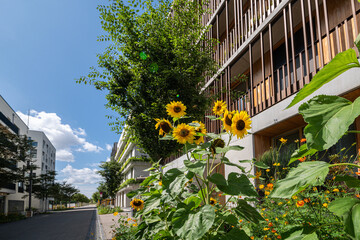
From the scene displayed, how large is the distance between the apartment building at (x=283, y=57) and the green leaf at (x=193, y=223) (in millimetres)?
4815

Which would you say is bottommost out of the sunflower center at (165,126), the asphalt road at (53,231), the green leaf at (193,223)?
the asphalt road at (53,231)

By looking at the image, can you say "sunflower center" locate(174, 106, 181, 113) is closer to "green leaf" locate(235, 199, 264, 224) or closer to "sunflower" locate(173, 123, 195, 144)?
"sunflower" locate(173, 123, 195, 144)

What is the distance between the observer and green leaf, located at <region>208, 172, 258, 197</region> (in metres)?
1.66

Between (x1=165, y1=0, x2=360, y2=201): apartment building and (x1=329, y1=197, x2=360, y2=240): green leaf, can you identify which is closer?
(x1=329, y1=197, x2=360, y2=240): green leaf

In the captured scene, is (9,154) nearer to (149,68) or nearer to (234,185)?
(149,68)

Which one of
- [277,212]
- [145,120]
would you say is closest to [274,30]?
[145,120]

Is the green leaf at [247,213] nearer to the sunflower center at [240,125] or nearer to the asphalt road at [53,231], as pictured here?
the sunflower center at [240,125]

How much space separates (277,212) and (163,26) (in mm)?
6765

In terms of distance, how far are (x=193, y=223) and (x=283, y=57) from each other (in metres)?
9.31

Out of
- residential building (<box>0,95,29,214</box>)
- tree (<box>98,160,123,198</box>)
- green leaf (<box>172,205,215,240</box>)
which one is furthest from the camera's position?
tree (<box>98,160,123,198</box>)

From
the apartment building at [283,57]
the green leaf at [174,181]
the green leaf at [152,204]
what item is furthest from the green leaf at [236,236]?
the apartment building at [283,57]

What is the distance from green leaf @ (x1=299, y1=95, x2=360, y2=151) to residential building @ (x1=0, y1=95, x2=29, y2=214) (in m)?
42.3

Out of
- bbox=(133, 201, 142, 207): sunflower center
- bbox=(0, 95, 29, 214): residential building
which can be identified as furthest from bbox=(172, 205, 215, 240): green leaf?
bbox=(0, 95, 29, 214): residential building

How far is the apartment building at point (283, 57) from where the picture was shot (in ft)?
19.6
